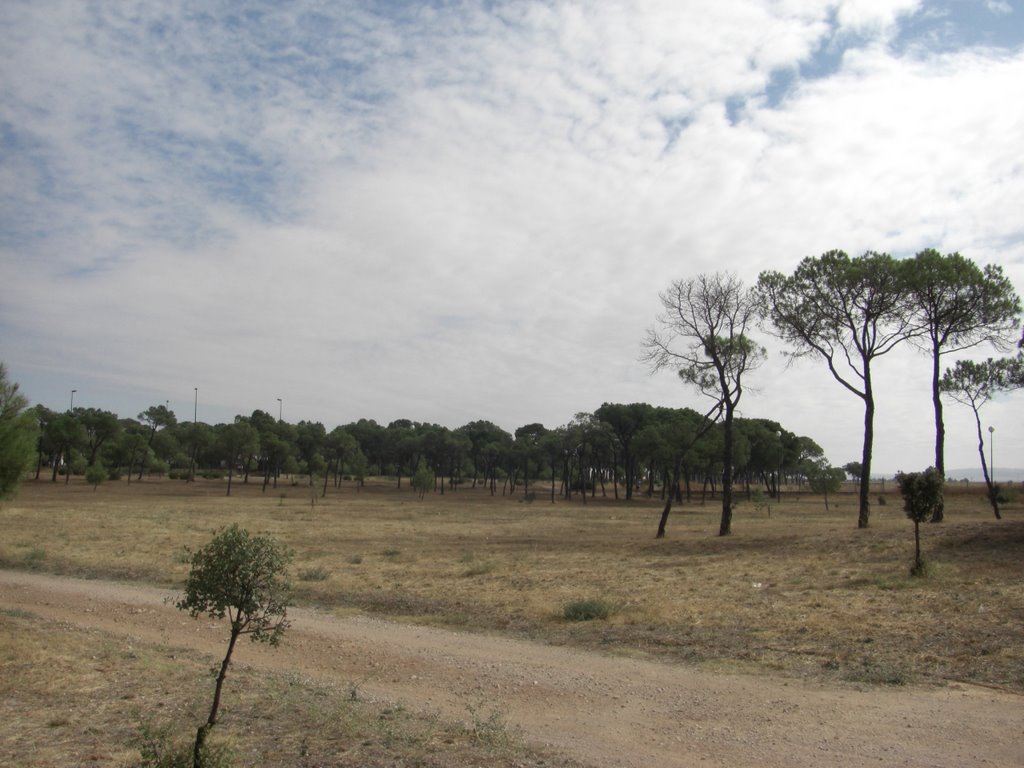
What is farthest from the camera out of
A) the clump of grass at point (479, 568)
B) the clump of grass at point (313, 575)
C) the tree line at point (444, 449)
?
the tree line at point (444, 449)

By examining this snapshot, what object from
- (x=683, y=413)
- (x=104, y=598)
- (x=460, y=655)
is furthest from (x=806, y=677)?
(x=683, y=413)

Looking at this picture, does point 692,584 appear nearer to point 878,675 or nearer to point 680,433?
point 878,675

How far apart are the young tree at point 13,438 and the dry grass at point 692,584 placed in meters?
2.79

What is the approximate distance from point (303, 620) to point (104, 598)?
18.9ft

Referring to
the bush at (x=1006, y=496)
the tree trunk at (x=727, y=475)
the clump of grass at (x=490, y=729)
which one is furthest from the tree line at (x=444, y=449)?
the clump of grass at (x=490, y=729)

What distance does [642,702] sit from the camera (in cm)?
920

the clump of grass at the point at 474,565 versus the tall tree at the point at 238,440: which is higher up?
the tall tree at the point at 238,440

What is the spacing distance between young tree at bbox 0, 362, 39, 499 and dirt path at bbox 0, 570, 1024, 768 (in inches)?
468

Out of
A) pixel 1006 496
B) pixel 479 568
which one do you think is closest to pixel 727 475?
pixel 479 568

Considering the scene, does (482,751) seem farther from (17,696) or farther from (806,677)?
(17,696)

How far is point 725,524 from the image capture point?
3388cm

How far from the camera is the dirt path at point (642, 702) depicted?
7430mm

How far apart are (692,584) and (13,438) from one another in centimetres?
2210

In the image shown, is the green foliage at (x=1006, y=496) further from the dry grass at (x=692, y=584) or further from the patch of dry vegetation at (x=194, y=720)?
the patch of dry vegetation at (x=194, y=720)
